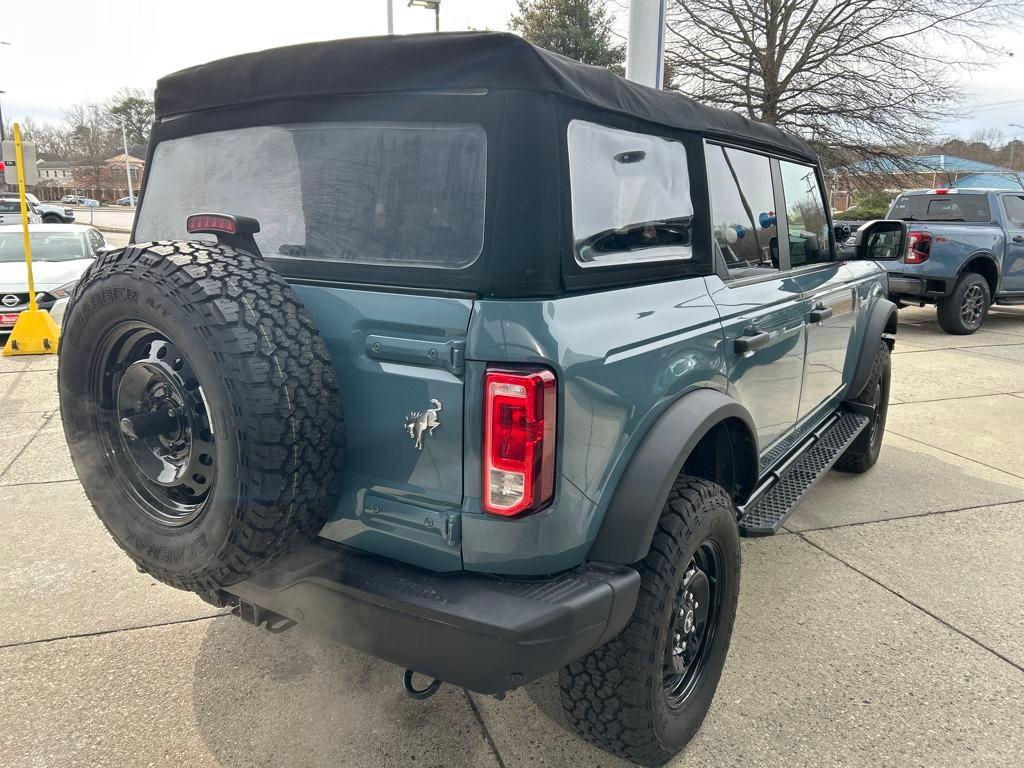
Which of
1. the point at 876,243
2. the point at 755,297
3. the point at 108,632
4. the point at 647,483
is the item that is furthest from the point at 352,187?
the point at 876,243

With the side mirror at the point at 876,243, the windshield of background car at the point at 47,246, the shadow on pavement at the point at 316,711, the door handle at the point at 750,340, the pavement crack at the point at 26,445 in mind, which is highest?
the side mirror at the point at 876,243

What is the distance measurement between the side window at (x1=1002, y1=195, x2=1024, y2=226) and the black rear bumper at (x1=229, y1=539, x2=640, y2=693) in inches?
446

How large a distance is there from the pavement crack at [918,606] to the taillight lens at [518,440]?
222 cm

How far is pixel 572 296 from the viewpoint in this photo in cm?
186

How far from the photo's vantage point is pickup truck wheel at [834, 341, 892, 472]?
4.51 metres

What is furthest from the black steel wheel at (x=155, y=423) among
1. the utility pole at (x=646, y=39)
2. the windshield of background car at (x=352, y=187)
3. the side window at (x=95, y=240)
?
the side window at (x=95, y=240)

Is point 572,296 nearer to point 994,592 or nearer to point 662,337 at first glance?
point 662,337

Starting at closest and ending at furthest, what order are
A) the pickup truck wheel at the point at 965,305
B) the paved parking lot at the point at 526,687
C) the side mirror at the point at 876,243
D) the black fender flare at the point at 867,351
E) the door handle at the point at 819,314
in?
the paved parking lot at the point at 526,687
the door handle at the point at 819,314
the side mirror at the point at 876,243
the black fender flare at the point at 867,351
the pickup truck wheel at the point at 965,305

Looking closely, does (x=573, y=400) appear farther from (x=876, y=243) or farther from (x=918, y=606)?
(x=876, y=243)

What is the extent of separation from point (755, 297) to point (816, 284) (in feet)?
2.92

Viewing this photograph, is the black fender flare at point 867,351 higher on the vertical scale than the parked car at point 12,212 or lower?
lower

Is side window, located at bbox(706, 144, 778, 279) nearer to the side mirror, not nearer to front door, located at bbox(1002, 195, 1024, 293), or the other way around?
the side mirror

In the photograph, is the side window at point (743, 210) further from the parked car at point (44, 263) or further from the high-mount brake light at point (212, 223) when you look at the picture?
the parked car at point (44, 263)

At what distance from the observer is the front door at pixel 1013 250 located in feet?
33.6
